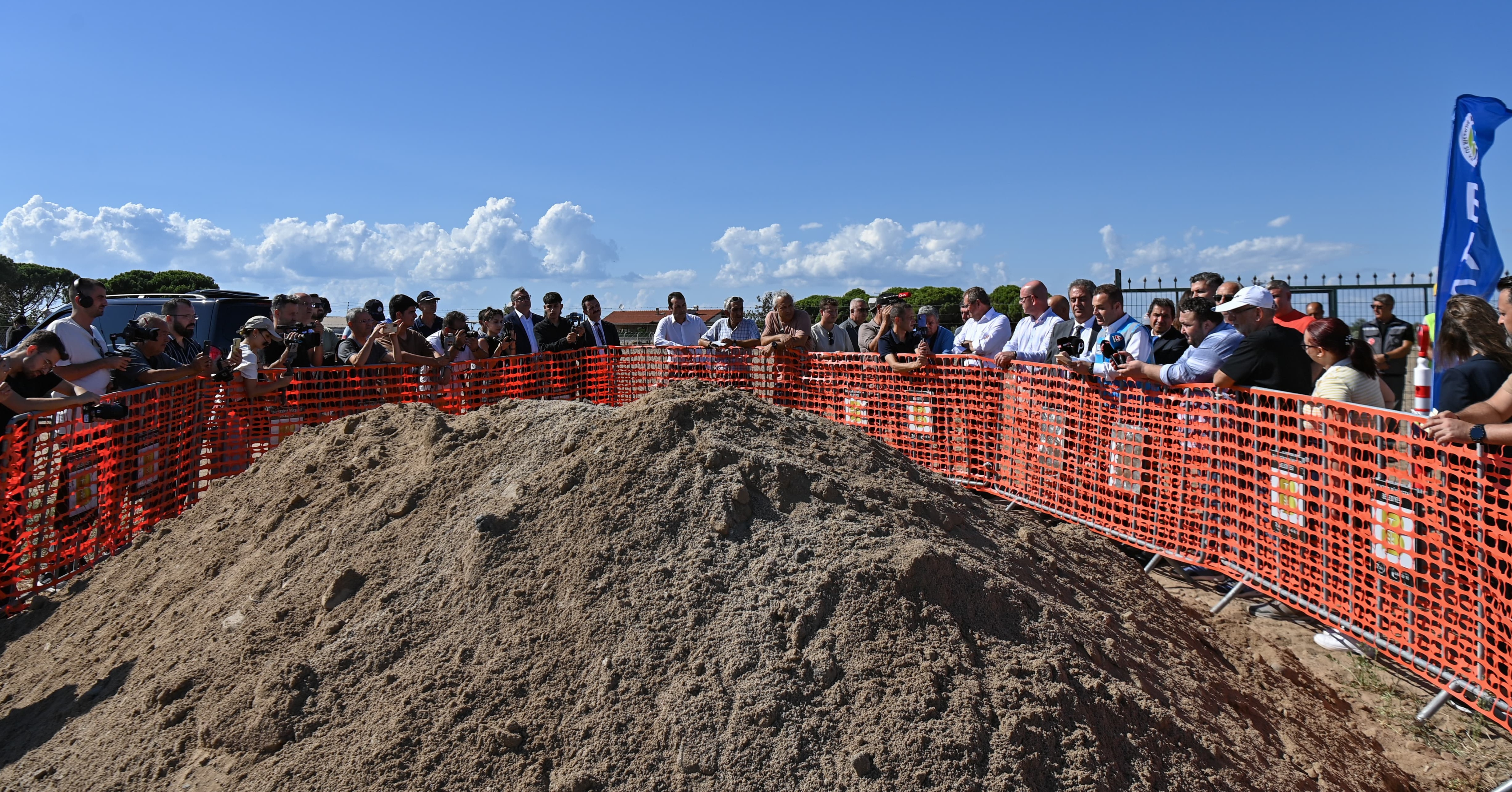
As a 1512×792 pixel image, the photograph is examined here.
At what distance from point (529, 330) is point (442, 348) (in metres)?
1.04

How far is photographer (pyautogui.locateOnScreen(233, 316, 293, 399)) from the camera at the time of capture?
271 inches

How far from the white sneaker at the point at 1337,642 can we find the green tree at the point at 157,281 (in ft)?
170

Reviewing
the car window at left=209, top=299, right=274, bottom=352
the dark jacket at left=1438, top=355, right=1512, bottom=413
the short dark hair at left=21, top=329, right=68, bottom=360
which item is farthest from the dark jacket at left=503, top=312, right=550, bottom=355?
the dark jacket at left=1438, top=355, right=1512, bottom=413

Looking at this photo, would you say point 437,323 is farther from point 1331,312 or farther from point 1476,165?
point 1331,312

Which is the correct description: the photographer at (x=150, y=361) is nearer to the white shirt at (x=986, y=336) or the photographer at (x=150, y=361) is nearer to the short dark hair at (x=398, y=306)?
the short dark hair at (x=398, y=306)

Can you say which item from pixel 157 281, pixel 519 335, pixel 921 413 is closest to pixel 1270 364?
pixel 921 413

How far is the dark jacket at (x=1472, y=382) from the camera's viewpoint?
3.84m

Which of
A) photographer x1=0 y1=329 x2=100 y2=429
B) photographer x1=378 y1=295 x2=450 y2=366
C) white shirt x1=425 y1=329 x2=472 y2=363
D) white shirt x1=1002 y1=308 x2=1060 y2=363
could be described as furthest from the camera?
white shirt x1=425 y1=329 x2=472 y2=363

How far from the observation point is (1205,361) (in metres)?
5.33

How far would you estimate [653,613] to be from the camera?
305cm

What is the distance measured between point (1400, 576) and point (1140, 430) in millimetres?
1771

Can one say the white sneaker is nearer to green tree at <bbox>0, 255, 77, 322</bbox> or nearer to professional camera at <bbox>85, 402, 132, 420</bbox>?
professional camera at <bbox>85, 402, 132, 420</bbox>

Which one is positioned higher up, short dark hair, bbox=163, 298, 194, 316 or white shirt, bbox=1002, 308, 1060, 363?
short dark hair, bbox=163, 298, 194, 316

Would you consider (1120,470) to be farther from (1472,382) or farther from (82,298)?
(82,298)
